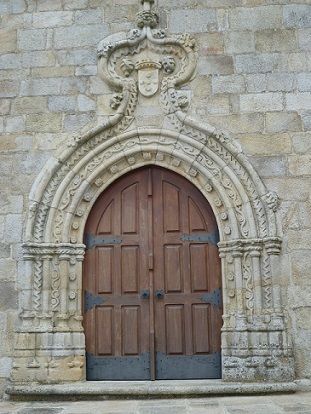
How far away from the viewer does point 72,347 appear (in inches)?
206

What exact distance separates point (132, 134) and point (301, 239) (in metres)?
1.99

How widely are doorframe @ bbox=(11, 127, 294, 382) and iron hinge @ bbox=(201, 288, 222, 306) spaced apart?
147 millimetres

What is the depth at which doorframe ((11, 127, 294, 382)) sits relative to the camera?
16.7ft

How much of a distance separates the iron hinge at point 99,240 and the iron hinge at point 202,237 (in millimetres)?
680

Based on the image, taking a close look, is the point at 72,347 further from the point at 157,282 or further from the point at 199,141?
the point at 199,141

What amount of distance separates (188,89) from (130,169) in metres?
1.03

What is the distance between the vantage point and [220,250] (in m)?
5.39

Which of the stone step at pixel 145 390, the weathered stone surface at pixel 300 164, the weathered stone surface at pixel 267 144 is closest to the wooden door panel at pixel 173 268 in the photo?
the stone step at pixel 145 390

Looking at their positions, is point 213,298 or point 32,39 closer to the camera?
point 213,298

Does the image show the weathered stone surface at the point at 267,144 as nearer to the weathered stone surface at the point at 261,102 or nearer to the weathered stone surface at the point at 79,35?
the weathered stone surface at the point at 261,102

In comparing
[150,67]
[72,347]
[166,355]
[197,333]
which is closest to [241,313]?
[197,333]

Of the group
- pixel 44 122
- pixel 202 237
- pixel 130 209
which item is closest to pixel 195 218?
pixel 202 237

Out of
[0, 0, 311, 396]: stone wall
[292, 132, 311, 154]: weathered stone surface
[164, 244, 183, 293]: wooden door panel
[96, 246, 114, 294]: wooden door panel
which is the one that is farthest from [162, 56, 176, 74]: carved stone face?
[96, 246, 114, 294]: wooden door panel

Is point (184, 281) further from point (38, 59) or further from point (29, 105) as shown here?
point (38, 59)
